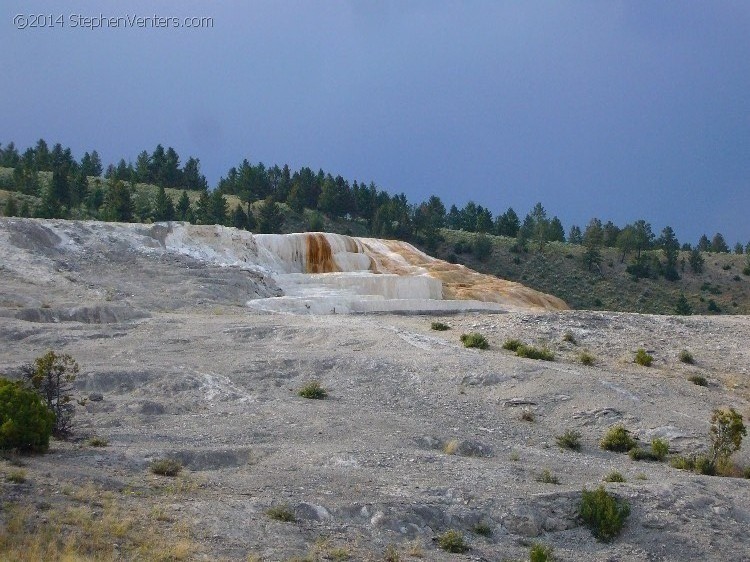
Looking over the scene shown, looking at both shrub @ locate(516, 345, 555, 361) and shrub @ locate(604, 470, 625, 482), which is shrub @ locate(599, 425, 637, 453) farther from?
shrub @ locate(516, 345, 555, 361)

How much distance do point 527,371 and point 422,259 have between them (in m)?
25.3

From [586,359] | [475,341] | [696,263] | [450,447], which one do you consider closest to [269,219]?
[696,263]

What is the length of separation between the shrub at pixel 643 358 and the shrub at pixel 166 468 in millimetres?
13696

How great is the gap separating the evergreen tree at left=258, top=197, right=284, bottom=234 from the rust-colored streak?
2279 cm

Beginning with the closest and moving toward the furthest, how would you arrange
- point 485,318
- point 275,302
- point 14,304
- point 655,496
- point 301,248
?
point 655,496
point 14,304
point 485,318
point 275,302
point 301,248

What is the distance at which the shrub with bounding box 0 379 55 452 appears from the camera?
10.8m

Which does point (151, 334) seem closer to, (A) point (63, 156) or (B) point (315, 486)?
(B) point (315, 486)

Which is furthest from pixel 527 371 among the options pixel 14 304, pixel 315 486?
pixel 14 304

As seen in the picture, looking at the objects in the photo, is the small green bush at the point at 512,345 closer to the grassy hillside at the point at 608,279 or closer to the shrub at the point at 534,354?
the shrub at the point at 534,354

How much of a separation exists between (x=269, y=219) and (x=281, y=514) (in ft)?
176

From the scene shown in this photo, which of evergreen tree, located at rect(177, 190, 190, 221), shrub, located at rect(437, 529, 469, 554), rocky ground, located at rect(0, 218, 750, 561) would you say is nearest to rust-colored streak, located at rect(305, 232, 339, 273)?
rocky ground, located at rect(0, 218, 750, 561)

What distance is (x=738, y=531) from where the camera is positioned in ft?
38.4

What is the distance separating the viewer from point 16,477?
9555 millimetres

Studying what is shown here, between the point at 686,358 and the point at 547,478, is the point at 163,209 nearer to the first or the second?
the point at 686,358
